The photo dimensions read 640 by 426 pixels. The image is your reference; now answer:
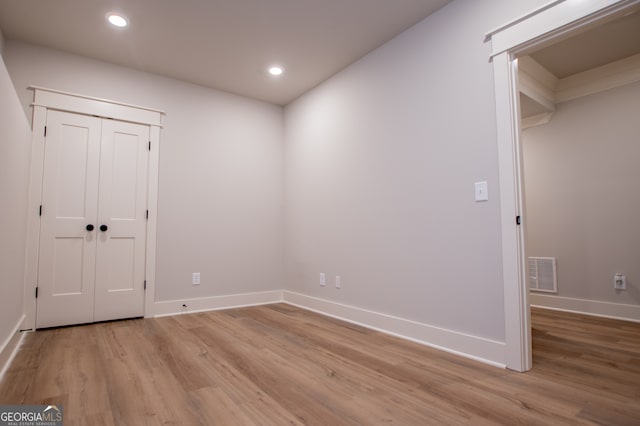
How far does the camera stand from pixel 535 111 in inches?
158

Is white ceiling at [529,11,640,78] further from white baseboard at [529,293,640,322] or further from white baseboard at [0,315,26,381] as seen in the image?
white baseboard at [0,315,26,381]

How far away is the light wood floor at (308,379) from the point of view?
1546 millimetres

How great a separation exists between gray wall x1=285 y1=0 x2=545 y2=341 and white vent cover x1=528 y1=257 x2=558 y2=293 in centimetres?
229

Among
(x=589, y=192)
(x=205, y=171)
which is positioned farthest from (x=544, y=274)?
Answer: (x=205, y=171)

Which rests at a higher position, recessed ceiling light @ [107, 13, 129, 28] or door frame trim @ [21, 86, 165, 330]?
recessed ceiling light @ [107, 13, 129, 28]

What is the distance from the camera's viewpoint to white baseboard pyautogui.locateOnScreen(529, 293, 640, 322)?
3369 millimetres

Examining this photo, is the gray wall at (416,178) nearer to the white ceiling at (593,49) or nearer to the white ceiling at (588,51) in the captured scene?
the white ceiling at (588,51)

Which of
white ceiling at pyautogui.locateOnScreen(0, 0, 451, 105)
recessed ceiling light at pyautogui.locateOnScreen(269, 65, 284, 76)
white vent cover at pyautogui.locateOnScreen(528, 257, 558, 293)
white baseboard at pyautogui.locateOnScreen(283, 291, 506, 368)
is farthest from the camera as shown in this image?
white vent cover at pyautogui.locateOnScreen(528, 257, 558, 293)

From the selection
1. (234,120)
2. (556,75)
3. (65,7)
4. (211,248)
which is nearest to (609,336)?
(556,75)

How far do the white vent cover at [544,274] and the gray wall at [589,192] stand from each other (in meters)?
0.06

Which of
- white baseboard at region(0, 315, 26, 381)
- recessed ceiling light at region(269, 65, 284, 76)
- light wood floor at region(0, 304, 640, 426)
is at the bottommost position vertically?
light wood floor at region(0, 304, 640, 426)

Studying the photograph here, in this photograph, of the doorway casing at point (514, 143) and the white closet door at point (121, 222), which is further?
the white closet door at point (121, 222)

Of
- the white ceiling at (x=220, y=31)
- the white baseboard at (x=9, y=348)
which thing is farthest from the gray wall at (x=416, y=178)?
the white baseboard at (x=9, y=348)

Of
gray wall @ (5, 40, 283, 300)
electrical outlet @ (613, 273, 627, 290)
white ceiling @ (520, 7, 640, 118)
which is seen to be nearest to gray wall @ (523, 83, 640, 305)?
electrical outlet @ (613, 273, 627, 290)
